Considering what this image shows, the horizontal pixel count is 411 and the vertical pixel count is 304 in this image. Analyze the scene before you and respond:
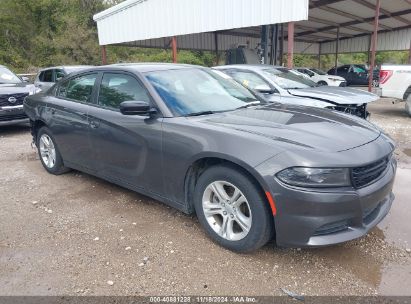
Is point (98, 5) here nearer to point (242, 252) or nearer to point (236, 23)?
point (236, 23)

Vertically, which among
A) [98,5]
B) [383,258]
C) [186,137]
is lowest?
[383,258]

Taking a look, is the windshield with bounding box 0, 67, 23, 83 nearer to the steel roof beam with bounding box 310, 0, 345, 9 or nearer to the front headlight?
the front headlight

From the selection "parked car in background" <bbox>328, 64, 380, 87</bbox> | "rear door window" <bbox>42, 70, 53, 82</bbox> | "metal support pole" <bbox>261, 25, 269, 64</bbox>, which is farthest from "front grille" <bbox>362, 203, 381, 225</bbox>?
"parked car in background" <bbox>328, 64, 380, 87</bbox>

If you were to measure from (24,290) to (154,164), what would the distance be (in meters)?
1.48

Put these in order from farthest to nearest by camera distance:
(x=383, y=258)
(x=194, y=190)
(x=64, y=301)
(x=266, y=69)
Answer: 1. (x=266, y=69)
2. (x=194, y=190)
3. (x=383, y=258)
4. (x=64, y=301)

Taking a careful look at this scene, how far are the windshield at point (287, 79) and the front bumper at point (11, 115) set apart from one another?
5589mm

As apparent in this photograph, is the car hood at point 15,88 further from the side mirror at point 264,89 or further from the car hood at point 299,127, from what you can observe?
the car hood at point 299,127

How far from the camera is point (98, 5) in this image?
36.4 m

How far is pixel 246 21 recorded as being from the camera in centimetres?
1179

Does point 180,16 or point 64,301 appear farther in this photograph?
point 180,16

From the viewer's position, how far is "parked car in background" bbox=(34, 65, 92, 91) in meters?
10.3

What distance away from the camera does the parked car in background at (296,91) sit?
6586mm

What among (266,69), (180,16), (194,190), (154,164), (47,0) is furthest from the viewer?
(47,0)

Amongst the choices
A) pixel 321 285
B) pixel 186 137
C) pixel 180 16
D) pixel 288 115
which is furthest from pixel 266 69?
pixel 180 16
